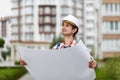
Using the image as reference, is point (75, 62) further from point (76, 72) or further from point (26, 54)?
point (26, 54)

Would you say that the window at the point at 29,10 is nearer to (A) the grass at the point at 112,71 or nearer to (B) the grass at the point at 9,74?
(B) the grass at the point at 9,74

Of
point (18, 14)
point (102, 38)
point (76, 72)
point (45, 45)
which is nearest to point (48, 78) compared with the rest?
point (76, 72)

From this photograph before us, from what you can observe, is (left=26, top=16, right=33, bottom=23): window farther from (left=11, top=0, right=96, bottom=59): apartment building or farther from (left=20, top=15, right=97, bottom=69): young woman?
(left=20, top=15, right=97, bottom=69): young woman

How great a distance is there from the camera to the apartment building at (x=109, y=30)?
2467 inches

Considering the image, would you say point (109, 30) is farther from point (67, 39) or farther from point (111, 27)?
point (67, 39)

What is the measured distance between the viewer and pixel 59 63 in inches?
186

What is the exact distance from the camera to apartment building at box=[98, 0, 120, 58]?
6266cm

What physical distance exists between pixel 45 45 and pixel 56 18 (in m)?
7.39

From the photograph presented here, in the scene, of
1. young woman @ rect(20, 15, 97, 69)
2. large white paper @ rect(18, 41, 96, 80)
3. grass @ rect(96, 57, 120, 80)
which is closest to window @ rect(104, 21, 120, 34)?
grass @ rect(96, 57, 120, 80)

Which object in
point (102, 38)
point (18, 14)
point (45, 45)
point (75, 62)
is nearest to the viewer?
point (75, 62)

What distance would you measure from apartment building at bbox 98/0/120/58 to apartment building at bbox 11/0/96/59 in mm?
37676

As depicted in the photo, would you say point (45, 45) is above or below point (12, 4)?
below

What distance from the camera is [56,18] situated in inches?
4289

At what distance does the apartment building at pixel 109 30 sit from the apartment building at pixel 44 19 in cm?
3768
